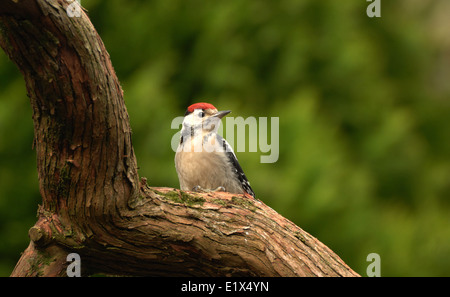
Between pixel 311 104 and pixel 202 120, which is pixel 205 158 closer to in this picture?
pixel 202 120

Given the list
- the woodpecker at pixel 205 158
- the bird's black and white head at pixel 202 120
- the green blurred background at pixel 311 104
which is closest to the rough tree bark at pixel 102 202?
the woodpecker at pixel 205 158

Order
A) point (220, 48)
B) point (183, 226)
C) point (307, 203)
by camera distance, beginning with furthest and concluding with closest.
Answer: point (220, 48), point (307, 203), point (183, 226)

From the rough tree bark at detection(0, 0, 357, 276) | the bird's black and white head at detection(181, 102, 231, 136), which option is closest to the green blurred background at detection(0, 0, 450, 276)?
the bird's black and white head at detection(181, 102, 231, 136)

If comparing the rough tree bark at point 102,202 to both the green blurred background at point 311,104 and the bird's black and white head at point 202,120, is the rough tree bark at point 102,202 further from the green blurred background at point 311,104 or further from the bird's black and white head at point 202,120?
the green blurred background at point 311,104

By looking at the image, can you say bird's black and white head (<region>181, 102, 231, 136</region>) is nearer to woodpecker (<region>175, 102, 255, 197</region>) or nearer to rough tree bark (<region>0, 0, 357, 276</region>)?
woodpecker (<region>175, 102, 255, 197</region>)

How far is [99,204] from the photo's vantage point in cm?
217

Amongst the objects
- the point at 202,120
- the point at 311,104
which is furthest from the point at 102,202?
the point at 311,104

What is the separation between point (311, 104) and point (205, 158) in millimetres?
3643

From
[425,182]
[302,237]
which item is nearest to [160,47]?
[302,237]

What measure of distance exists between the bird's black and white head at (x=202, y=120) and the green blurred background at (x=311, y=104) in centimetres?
132

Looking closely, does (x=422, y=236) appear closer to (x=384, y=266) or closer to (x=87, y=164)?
(x=384, y=266)

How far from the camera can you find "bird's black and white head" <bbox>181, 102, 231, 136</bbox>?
3.07 metres

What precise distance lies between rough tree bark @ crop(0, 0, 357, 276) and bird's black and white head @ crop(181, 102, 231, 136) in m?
0.64

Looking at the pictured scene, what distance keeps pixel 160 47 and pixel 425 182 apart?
449 centimetres
